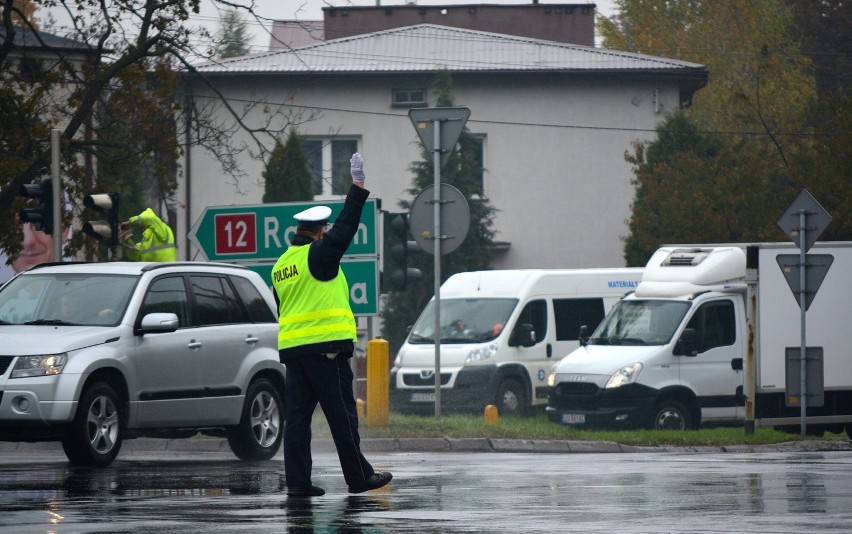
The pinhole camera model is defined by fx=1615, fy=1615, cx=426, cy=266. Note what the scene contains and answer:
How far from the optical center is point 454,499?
356 inches

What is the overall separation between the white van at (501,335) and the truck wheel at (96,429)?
37.0ft

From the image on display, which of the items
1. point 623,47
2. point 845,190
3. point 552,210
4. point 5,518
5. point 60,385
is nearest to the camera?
point 5,518

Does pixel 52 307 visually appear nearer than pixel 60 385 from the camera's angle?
No

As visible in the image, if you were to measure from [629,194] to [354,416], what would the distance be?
3290cm

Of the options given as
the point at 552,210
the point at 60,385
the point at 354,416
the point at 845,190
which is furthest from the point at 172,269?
the point at 552,210

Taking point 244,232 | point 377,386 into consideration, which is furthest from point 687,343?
point 244,232

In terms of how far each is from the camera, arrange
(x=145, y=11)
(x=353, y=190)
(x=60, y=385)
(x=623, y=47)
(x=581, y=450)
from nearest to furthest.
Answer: (x=353, y=190) → (x=60, y=385) → (x=581, y=450) → (x=145, y=11) → (x=623, y=47)

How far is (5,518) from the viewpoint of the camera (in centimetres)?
795

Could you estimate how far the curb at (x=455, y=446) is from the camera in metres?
17.0

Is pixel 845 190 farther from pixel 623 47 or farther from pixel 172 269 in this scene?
pixel 623 47

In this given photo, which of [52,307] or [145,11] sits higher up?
[145,11]

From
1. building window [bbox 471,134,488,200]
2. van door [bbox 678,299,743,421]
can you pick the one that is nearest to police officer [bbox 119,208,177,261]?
van door [bbox 678,299,743,421]

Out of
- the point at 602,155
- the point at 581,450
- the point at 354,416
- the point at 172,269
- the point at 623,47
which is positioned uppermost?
the point at 623,47

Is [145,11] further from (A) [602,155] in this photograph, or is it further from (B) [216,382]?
(A) [602,155]
